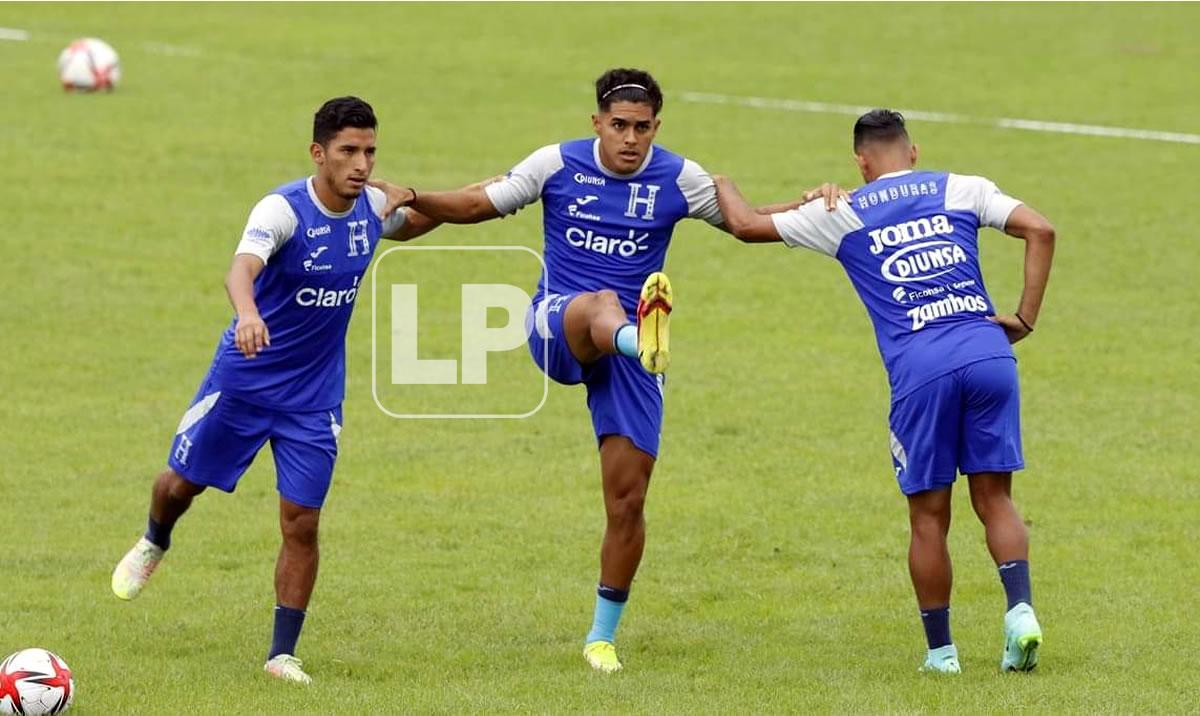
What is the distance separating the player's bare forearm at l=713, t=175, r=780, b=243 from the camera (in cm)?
1070

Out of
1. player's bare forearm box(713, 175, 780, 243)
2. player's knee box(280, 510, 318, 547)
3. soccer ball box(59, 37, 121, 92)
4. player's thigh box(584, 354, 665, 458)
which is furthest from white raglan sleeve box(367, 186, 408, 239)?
soccer ball box(59, 37, 121, 92)

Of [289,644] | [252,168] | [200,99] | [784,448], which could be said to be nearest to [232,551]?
[289,644]

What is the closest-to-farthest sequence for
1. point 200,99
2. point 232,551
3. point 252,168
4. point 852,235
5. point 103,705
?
1. point 103,705
2. point 852,235
3. point 232,551
4. point 252,168
5. point 200,99

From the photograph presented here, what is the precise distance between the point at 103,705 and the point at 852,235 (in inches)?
178

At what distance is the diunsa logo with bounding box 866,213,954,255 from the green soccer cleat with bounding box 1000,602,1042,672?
1.95 m

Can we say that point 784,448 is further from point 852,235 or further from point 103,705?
point 103,705

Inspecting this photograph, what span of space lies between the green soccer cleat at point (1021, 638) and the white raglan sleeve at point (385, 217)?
3941 millimetres

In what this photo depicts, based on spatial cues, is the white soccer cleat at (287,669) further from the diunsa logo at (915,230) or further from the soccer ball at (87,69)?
the soccer ball at (87,69)

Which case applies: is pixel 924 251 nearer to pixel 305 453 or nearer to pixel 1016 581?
pixel 1016 581

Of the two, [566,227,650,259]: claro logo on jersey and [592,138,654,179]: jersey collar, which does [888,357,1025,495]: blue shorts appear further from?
[592,138,654,179]: jersey collar

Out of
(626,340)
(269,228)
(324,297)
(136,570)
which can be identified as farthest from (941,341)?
(136,570)

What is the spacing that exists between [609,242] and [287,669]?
294 cm

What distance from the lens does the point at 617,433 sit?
428 inches

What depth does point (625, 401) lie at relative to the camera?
10.9 m
